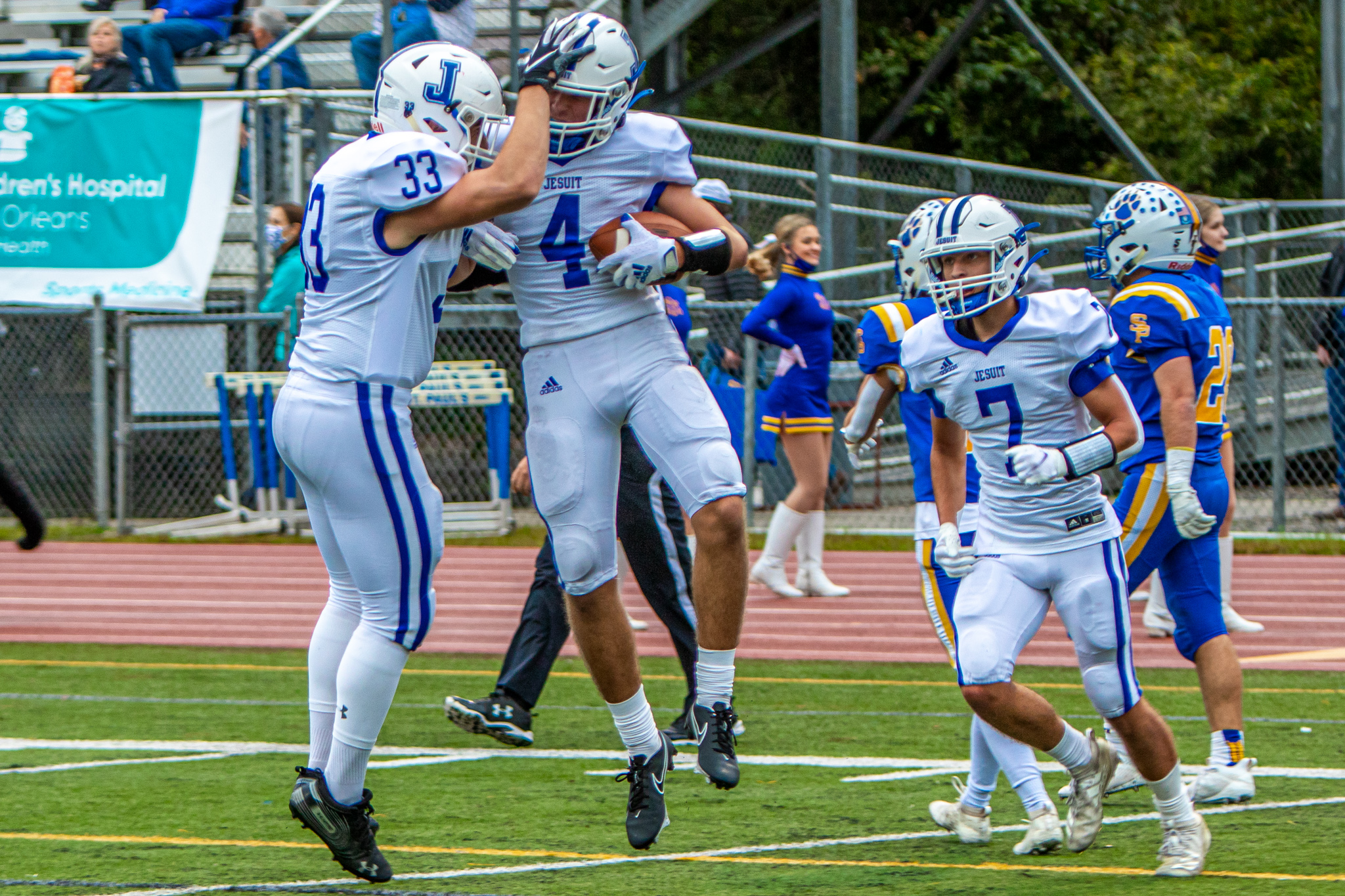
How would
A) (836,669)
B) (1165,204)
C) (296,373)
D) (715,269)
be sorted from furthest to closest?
(836,669) < (1165,204) < (715,269) < (296,373)

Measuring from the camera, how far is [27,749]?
6727mm

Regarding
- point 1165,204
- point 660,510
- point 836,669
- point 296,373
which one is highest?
point 1165,204

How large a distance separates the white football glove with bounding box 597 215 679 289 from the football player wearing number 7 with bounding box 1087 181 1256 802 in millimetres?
1804

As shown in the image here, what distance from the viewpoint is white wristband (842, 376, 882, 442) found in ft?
18.8

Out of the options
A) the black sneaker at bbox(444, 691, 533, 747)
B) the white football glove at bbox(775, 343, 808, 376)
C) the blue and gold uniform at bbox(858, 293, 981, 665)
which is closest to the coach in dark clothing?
the white football glove at bbox(775, 343, 808, 376)

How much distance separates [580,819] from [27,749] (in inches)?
97.9

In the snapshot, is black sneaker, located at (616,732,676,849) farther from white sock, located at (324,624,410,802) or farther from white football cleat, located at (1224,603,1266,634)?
white football cleat, located at (1224,603,1266,634)

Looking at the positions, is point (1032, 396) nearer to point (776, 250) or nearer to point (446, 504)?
point (776, 250)

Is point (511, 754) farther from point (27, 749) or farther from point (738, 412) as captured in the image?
point (738, 412)

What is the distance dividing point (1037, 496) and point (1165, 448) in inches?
50.0

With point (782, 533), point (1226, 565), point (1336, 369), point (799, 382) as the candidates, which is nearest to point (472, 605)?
point (782, 533)

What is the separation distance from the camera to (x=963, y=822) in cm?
521

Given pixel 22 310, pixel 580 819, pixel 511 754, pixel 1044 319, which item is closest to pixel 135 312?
pixel 22 310

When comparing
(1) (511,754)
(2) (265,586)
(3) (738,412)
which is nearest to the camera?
(1) (511,754)
